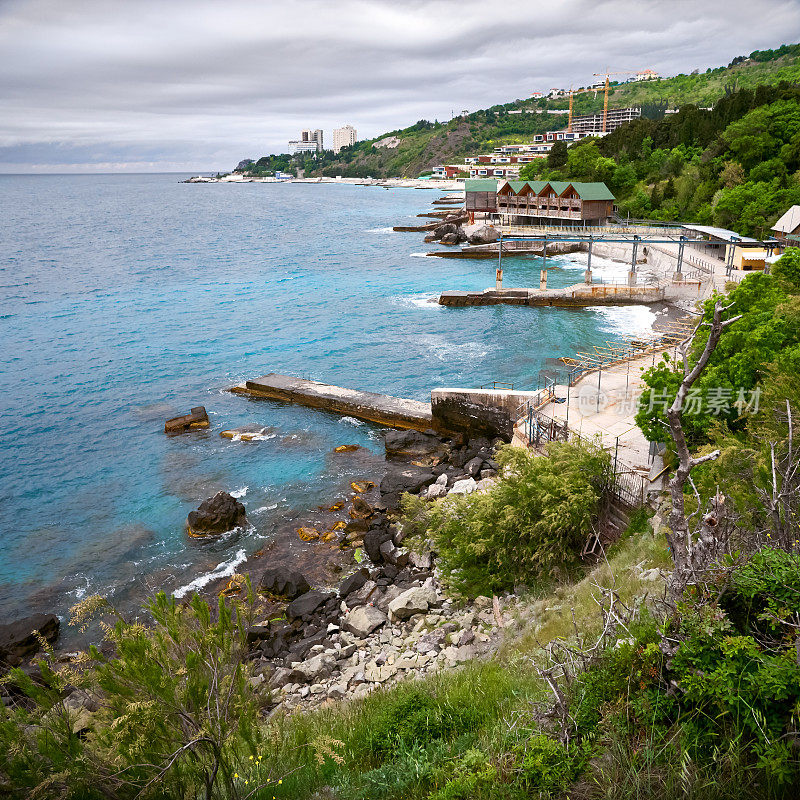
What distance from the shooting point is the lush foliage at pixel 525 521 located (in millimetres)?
14555

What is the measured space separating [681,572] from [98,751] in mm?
7216

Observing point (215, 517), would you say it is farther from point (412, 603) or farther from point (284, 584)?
point (412, 603)

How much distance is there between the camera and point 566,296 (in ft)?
173

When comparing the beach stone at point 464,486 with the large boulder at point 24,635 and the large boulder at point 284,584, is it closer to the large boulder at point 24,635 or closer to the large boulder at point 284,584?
the large boulder at point 284,584

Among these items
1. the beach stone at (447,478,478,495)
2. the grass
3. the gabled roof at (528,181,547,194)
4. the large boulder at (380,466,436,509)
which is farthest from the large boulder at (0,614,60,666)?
the gabled roof at (528,181,547,194)

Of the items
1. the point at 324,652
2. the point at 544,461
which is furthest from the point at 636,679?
the point at 324,652

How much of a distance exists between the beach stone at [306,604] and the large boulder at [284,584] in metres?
0.35

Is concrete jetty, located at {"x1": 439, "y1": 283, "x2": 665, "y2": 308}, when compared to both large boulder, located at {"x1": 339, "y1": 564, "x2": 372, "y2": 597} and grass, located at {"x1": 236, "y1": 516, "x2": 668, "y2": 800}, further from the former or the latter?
grass, located at {"x1": 236, "y1": 516, "x2": 668, "y2": 800}

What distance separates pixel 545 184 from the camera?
265 feet

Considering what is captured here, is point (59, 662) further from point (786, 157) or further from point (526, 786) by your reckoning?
point (786, 157)

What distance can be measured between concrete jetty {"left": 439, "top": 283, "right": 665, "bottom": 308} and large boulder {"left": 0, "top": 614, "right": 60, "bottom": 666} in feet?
139

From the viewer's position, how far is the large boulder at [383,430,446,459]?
1083 inches

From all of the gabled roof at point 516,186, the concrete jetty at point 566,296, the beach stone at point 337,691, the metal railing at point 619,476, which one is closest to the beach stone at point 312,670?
the beach stone at point 337,691

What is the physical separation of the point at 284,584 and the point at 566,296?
41.2m
